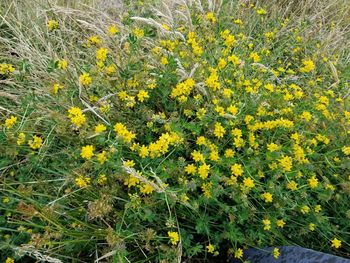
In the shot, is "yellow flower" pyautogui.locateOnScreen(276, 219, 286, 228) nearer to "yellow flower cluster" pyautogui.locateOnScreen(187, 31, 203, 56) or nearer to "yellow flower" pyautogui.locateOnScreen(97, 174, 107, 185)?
"yellow flower" pyautogui.locateOnScreen(97, 174, 107, 185)

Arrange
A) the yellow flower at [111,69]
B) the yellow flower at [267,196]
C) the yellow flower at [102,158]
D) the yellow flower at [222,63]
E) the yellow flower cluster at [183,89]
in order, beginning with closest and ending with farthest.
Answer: the yellow flower at [102,158], the yellow flower at [267,196], the yellow flower cluster at [183,89], the yellow flower at [111,69], the yellow flower at [222,63]

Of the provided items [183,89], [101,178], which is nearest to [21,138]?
[101,178]

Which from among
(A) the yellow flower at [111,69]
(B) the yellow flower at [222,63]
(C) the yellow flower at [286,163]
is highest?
(B) the yellow flower at [222,63]

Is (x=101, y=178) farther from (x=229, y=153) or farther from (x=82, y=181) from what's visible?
(x=229, y=153)

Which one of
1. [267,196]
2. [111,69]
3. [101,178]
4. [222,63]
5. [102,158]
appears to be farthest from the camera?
[222,63]

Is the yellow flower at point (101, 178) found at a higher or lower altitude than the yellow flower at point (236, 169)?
lower

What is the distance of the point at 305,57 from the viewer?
3473 mm

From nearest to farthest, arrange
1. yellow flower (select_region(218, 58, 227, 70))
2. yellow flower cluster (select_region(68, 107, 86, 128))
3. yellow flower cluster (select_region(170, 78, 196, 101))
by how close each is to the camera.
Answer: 1. yellow flower cluster (select_region(68, 107, 86, 128))
2. yellow flower cluster (select_region(170, 78, 196, 101))
3. yellow flower (select_region(218, 58, 227, 70))

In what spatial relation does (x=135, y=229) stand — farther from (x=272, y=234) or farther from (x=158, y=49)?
(x=158, y=49)

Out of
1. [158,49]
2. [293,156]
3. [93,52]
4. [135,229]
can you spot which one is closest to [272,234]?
[293,156]

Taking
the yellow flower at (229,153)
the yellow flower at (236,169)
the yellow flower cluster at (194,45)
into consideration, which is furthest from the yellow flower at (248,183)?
the yellow flower cluster at (194,45)

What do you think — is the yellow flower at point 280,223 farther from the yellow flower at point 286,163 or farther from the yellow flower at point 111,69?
the yellow flower at point 111,69

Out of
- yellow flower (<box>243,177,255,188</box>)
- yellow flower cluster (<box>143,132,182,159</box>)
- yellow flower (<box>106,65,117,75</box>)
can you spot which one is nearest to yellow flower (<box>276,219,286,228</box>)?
yellow flower (<box>243,177,255,188</box>)

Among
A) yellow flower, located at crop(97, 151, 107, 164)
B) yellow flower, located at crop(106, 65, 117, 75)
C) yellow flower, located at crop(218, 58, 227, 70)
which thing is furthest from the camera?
yellow flower, located at crop(218, 58, 227, 70)
